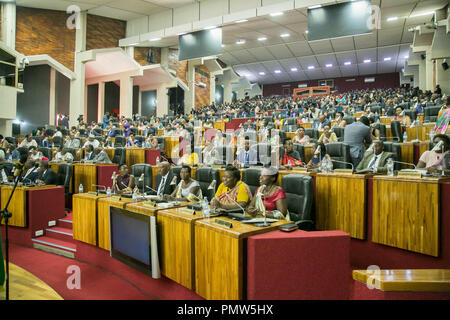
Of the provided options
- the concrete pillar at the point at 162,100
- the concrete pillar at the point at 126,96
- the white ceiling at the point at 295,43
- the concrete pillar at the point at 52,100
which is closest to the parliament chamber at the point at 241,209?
the white ceiling at the point at 295,43

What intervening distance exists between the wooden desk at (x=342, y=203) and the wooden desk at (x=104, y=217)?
69.0 inches

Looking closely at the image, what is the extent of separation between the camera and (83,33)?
12188mm

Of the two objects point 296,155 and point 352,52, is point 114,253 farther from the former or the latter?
point 352,52

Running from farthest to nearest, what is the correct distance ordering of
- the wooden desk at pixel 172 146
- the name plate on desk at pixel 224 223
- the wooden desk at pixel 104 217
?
the wooden desk at pixel 172 146 < the wooden desk at pixel 104 217 < the name plate on desk at pixel 224 223

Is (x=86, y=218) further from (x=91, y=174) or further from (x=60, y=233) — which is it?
(x=91, y=174)

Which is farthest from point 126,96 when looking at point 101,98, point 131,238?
point 131,238

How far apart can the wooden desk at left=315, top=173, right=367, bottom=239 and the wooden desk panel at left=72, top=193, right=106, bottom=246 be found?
85.3 inches

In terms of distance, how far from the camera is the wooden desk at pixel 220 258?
166 cm

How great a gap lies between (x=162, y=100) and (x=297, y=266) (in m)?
14.8

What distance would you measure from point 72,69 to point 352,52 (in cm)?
1303

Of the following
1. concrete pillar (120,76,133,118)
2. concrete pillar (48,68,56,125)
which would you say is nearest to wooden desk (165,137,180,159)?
concrete pillar (120,76,133,118)

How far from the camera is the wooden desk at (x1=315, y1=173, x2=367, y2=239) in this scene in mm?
2615

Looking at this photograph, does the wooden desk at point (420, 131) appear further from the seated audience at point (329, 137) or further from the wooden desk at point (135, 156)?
the wooden desk at point (135, 156)
